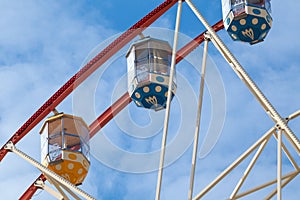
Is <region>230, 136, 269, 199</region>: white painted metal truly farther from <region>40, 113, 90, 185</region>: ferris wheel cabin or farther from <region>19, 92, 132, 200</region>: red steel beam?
<region>19, 92, 132, 200</region>: red steel beam

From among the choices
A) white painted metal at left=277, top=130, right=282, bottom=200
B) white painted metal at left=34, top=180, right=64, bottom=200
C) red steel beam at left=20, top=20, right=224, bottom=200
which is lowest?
white painted metal at left=277, top=130, right=282, bottom=200

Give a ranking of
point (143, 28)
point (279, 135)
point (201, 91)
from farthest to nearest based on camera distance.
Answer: point (143, 28) < point (201, 91) < point (279, 135)

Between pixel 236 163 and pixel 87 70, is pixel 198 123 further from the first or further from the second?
pixel 87 70

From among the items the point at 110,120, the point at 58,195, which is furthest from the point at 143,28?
the point at 58,195

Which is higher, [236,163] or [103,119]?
[103,119]

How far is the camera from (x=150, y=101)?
17609 mm

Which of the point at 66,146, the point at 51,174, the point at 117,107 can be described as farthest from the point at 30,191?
the point at 51,174

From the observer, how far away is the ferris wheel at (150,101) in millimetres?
16422

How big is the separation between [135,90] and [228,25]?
Answer: 6.42 feet

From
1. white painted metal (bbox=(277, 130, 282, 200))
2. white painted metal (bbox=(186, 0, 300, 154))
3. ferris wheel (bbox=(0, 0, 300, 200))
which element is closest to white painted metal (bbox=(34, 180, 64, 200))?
ferris wheel (bbox=(0, 0, 300, 200))

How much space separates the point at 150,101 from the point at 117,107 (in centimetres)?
209

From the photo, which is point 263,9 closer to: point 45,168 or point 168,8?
point 168,8

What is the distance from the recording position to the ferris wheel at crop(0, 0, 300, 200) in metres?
16.4

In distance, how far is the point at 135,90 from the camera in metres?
17.6
